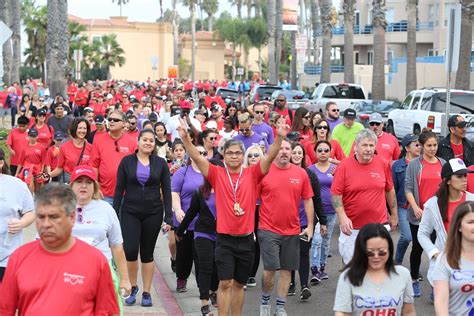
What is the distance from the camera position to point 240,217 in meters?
8.80

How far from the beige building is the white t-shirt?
99079 millimetres

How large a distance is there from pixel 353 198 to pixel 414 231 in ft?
4.63

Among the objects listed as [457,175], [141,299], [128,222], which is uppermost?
[457,175]

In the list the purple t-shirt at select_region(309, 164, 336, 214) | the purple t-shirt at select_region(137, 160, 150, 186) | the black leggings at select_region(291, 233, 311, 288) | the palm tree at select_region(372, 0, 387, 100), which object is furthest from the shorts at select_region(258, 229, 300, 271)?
the palm tree at select_region(372, 0, 387, 100)

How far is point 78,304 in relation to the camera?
16.7 ft

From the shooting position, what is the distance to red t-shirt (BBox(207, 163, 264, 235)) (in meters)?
8.80

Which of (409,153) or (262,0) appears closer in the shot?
(409,153)

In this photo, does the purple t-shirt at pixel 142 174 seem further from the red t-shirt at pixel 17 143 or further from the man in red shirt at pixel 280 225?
the red t-shirt at pixel 17 143

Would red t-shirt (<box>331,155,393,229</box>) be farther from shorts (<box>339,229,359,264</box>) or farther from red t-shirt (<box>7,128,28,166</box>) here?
red t-shirt (<box>7,128,28,166</box>)

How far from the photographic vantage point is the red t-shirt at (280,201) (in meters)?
9.66

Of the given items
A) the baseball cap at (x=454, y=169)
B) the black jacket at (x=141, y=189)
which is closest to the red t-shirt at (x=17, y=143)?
the black jacket at (x=141, y=189)

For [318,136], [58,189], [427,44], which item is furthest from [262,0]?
[58,189]

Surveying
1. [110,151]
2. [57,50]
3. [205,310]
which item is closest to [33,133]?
[110,151]

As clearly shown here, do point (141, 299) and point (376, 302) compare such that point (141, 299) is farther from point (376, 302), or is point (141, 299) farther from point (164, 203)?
point (376, 302)
